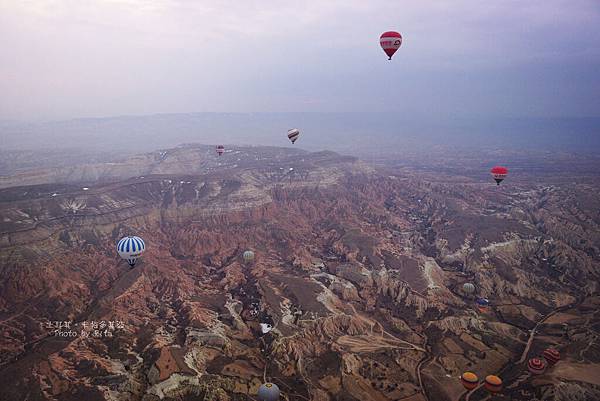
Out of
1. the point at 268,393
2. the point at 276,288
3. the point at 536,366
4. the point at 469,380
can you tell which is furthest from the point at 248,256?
the point at 536,366

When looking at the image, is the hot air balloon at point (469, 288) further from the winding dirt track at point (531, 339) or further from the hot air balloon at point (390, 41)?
the hot air balloon at point (390, 41)

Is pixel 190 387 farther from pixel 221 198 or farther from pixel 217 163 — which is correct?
pixel 217 163

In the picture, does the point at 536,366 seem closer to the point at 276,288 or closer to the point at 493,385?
the point at 493,385

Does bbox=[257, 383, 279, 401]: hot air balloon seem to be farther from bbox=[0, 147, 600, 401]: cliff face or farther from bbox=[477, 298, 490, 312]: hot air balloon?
bbox=[477, 298, 490, 312]: hot air balloon

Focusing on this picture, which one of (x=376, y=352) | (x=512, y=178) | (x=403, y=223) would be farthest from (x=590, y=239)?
(x=512, y=178)

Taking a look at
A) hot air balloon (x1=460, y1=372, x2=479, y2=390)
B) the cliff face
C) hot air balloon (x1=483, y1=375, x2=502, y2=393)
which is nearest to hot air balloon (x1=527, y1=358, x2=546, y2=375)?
the cliff face

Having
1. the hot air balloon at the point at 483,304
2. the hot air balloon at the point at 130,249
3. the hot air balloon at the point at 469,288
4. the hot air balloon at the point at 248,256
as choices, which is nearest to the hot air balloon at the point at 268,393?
the hot air balloon at the point at 130,249
